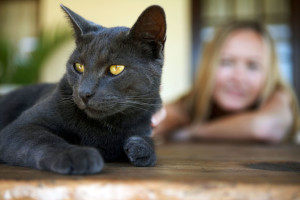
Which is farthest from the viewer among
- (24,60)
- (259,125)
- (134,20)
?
(134,20)

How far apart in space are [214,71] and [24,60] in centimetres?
259

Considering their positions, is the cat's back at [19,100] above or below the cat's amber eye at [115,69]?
below

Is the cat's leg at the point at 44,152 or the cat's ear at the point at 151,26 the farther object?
the cat's ear at the point at 151,26

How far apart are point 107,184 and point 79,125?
354mm

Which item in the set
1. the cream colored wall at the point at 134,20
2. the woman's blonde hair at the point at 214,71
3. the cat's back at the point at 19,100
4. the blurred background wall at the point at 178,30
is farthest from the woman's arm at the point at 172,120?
the cream colored wall at the point at 134,20

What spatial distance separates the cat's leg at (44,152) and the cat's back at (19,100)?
0.28 metres

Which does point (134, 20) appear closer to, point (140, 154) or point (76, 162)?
point (140, 154)

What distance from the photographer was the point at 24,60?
3.86 meters

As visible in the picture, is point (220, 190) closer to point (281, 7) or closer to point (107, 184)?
point (107, 184)

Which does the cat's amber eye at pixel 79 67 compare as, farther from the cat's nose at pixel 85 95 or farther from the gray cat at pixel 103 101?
the cat's nose at pixel 85 95

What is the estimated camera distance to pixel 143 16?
0.87 meters

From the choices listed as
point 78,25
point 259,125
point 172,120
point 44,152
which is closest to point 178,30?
point 172,120

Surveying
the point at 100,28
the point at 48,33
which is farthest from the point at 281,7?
the point at 100,28

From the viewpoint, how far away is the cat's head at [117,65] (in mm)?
855
